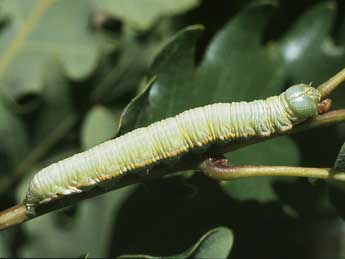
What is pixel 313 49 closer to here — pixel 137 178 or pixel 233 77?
pixel 233 77

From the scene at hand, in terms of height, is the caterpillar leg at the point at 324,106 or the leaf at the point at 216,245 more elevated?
the caterpillar leg at the point at 324,106

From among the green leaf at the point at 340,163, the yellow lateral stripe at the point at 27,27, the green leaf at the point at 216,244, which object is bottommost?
the green leaf at the point at 216,244

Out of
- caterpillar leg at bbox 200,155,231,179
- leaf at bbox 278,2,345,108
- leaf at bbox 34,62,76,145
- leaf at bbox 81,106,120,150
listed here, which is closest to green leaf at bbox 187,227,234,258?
caterpillar leg at bbox 200,155,231,179

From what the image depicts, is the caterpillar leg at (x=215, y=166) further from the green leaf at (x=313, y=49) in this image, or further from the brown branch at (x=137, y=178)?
the green leaf at (x=313, y=49)

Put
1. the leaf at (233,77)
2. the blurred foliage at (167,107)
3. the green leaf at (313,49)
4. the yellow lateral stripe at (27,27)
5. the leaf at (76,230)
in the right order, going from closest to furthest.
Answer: the leaf at (233,77) < the blurred foliage at (167,107) < the green leaf at (313,49) < the leaf at (76,230) < the yellow lateral stripe at (27,27)

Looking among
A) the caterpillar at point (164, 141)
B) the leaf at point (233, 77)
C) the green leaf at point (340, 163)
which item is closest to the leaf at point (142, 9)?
the leaf at point (233, 77)

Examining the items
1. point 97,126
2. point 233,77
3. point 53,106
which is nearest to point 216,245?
point 233,77

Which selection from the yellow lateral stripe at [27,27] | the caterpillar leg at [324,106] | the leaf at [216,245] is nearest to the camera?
the caterpillar leg at [324,106]
